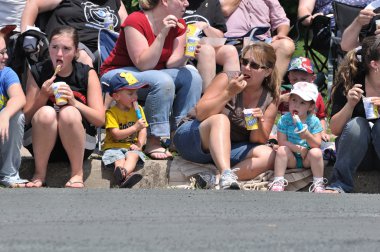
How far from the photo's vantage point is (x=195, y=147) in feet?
26.3

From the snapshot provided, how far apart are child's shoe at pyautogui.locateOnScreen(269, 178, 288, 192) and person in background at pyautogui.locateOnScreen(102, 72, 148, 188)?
1122 mm

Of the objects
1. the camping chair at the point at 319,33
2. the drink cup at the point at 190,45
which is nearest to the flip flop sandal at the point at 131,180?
the drink cup at the point at 190,45

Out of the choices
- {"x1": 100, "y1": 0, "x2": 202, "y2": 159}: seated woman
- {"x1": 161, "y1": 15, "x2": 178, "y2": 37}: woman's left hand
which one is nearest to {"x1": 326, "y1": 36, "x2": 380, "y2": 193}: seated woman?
{"x1": 100, "y1": 0, "x2": 202, "y2": 159}: seated woman

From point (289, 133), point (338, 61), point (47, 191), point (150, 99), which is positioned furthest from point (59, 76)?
point (338, 61)

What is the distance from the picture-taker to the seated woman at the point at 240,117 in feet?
25.8

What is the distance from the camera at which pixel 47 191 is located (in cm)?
717

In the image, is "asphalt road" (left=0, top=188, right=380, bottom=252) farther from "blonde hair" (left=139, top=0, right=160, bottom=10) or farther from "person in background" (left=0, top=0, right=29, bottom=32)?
"person in background" (left=0, top=0, right=29, bottom=32)

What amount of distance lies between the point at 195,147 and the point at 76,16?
2149 mm

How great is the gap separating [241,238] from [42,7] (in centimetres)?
457

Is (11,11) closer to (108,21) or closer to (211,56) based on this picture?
(108,21)

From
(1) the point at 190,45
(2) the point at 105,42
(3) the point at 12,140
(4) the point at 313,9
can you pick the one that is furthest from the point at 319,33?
(3) the point at 12,140

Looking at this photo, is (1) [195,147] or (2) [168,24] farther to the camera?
(2) [168,24]

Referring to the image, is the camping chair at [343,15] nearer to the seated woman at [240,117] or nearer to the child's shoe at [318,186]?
the seated woman at [240,117]

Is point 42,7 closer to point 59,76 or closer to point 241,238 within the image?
point 59,76
